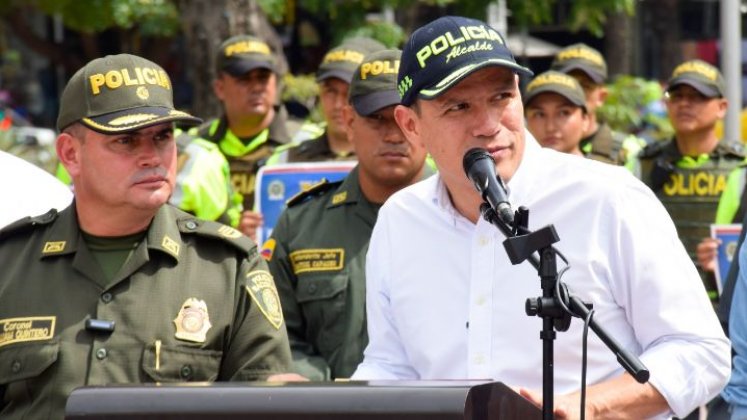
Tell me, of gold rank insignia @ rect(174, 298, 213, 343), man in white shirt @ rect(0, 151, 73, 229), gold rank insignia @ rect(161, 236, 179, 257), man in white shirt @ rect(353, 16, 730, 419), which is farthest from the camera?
man in white shirt @ rect(0, 151, 73, 229)

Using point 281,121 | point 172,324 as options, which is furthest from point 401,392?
point 281,121

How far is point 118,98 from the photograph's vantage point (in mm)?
4770

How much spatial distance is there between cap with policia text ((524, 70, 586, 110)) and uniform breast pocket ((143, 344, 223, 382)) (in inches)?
192

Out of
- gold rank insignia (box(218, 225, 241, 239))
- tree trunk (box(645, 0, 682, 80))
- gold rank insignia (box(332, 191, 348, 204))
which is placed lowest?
tree trunk (box(645, 0, 682, 80))

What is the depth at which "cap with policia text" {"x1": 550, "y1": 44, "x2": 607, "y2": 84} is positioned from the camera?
34.9 feet

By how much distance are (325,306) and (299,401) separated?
10.3 ft

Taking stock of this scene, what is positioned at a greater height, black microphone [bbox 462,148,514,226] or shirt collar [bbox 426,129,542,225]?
black microphone [bbox 462,148,514,226]

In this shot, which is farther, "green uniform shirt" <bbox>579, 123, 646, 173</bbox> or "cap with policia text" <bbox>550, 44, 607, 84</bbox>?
"cap with policia text" <bbox>550, 44, 607, 84</bbox>

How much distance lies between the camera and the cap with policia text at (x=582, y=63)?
10.6m

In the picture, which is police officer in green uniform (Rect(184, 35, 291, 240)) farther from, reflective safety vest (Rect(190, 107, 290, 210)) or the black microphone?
the black microphone

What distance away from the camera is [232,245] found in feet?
15.9

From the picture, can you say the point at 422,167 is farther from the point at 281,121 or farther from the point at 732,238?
the point at 281,121

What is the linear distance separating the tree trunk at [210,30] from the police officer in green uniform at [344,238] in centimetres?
751

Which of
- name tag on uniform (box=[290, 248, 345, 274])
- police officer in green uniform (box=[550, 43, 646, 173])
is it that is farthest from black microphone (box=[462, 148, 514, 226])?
police officer in green uniform (box=[550, 43, 646, 173])
